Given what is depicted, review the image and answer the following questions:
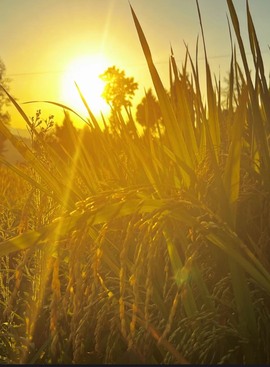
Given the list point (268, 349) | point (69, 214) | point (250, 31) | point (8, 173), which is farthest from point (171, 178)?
point (8, 173)

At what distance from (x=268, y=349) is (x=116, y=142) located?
1.44m

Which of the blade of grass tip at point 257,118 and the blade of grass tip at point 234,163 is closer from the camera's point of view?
the blade of grass tip at point 234,163

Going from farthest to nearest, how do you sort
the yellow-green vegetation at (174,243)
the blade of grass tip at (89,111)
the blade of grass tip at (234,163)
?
the blade of grass tip at (89,111) → the blade of grass tip at (234,163) → the yellow-green vegetation at (174,243)

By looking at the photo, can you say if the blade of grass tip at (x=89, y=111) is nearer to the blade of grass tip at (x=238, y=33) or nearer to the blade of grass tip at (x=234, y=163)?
the blade of grass tip at (x=238, y=33)

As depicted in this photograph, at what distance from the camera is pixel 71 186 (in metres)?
1.96

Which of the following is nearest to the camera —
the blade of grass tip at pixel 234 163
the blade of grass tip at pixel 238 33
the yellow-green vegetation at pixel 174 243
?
the yellow-green vegetation at pixel 174 243

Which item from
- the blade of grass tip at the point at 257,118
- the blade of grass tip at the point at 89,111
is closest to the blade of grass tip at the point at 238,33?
the blade of grass tip at the point at 257,118

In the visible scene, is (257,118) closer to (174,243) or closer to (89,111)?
(174,243)

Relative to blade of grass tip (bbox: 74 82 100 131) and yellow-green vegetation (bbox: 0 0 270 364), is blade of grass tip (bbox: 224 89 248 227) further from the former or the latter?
blade of grass tip (bbox: 74 82 100 131)

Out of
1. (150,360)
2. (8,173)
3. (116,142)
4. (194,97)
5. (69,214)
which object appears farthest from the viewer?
(8,173)

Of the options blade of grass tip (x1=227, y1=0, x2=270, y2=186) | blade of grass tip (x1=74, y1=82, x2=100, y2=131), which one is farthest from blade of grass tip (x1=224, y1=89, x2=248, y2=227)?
blade of grass tip (x1=74, y1=82, x2=100, y2=131)

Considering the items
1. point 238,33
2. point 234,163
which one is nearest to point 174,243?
point 234,163

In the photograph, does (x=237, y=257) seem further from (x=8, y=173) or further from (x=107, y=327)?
(x=8, y=173)

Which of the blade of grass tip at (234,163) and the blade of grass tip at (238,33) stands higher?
the blade of grass tip at (238,33)
